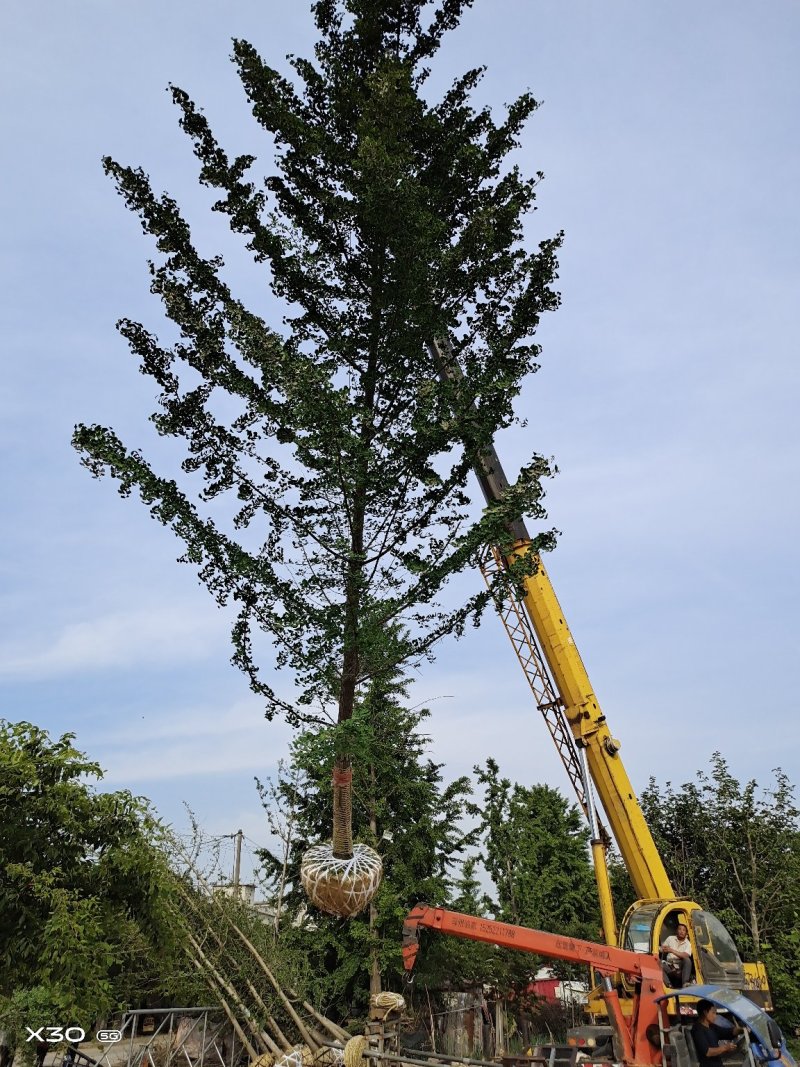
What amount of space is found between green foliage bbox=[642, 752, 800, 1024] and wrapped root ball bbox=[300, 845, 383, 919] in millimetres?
14192

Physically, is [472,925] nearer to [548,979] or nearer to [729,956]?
[729,956]

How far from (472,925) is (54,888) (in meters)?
5.18

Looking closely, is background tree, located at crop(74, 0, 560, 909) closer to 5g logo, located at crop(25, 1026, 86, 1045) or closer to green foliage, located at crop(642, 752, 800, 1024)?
5g logo, located at crop(25, 1026, 86, 1045)

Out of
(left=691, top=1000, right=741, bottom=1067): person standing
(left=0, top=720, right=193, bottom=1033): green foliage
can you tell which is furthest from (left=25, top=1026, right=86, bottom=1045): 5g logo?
(left=691, top=1000, right=741, bottom=1067): person standing

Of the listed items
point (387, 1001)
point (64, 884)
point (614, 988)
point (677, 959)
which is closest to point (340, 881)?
point (64, 884)

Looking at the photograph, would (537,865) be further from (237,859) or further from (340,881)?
(340,881)

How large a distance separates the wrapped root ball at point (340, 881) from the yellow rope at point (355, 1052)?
8.42 ft

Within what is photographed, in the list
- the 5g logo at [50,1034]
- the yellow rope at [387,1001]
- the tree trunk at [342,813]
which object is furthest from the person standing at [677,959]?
the 5g logo at [50,1034]

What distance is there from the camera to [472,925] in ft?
35.4

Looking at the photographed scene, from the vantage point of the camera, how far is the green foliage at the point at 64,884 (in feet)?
27.4

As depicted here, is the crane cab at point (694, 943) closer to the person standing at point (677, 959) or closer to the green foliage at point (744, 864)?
the person standing at point (677, 959)

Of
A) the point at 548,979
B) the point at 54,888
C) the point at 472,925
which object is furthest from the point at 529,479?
the point at 548,979

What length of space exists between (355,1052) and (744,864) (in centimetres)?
1431

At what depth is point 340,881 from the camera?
31.9ft
